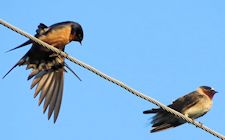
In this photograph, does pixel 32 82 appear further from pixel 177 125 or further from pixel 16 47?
pixel 177 125

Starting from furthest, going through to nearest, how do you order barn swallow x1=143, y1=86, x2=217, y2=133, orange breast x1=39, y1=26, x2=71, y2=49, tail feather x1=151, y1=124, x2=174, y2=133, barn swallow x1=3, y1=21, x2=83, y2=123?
barn swallow x1=143, y1=86, x2=217, y2=133, tail feather x1=151, y1=124, x2=174, y2=133, orange breast x1=39, y1=26, x2=71, y2=49, barn swallow x1=3, y1=21, x2=83, y2=123

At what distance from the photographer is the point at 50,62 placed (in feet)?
19.6

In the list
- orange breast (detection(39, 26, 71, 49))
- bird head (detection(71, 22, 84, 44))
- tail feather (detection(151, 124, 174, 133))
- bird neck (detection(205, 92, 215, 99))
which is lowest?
tail feather (detection(151, 124, 174, 133))

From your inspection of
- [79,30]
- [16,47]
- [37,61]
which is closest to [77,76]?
[16,47]

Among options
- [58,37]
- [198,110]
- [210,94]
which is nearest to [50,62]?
[58,37]

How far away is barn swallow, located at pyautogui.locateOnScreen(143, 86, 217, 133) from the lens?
628 centimetres

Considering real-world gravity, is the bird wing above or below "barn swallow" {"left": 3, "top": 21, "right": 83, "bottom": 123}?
above

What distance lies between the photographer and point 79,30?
6.25 m

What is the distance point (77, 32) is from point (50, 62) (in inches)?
16.2

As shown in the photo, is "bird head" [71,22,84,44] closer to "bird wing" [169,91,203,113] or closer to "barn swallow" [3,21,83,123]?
"barn swallow" [3,21,83,123]

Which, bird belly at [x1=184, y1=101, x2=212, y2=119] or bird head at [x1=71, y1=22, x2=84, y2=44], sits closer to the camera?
bird head at [x1=71, y1=22, x2=84, y2=44]

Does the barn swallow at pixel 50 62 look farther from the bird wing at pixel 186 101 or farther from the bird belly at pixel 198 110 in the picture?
the bird belly at pixel 198 110

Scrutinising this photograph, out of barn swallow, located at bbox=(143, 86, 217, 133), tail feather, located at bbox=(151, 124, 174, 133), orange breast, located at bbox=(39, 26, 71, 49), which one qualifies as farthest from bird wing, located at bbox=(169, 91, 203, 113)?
orange breast, located at bbox=(39, 26, 71, 49)

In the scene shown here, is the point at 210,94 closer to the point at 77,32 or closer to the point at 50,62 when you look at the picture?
the point at 77,32
